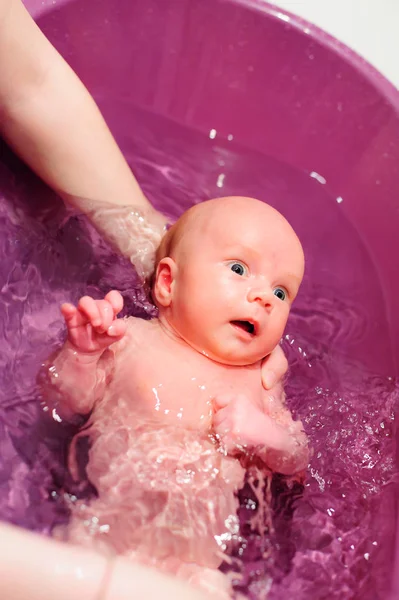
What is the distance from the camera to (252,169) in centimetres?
134

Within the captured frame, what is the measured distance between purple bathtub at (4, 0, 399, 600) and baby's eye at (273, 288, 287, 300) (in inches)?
11.9

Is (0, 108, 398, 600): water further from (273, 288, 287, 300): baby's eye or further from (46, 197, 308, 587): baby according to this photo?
(273, 288, 287, 300): baby's eye

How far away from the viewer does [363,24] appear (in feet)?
4.66

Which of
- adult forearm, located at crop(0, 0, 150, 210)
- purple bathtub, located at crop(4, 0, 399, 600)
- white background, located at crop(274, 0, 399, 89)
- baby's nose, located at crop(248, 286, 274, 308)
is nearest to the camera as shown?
baby's nose, located at crop(248, 286, 274, 308)

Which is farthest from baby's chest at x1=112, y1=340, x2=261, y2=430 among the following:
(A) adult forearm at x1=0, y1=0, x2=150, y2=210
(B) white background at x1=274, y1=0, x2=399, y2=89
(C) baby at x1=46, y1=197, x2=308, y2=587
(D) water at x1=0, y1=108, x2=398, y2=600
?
(B) white background at x1=274, y1=0, x2=399, y2=89

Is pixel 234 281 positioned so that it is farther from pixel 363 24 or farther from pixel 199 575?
pixel 363 24

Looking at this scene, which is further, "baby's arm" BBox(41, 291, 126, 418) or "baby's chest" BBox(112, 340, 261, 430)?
"baby's chest" BBox(112, 340, 261, 430)

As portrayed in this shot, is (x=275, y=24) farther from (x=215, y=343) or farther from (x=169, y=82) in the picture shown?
(x=215, y=343)

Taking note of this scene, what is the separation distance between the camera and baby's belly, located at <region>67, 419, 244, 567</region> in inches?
29.1

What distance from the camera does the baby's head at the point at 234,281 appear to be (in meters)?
0.83

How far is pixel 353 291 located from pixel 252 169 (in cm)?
33

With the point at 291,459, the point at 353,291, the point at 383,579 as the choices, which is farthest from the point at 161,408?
the point at 353,291

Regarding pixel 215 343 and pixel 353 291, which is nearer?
pixel 215 343

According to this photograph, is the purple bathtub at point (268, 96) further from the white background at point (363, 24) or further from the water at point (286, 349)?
the white background at point (363, 24)
